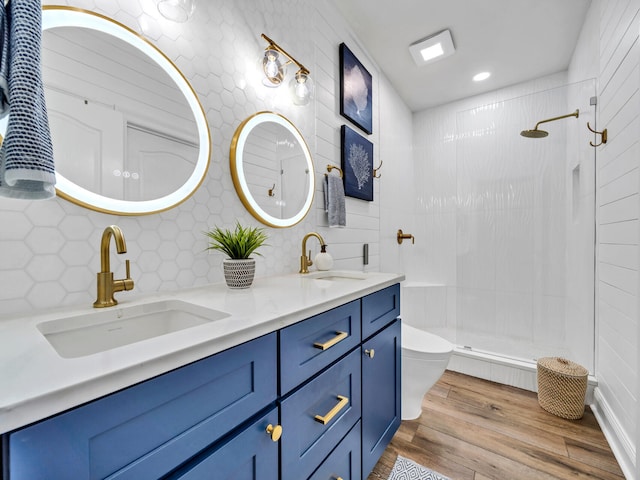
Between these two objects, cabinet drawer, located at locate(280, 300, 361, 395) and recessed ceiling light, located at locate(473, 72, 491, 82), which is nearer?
cabinet drawer, located at locate(280, 300, 361, 395)

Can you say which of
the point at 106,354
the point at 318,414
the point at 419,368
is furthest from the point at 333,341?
the point at 419,368

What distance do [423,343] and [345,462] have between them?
942mm

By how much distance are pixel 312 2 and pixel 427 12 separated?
79 centimetres

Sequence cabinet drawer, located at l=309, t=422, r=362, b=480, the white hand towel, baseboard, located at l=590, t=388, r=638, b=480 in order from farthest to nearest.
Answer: the white hand towel
baseboard, located at l=590, t=388, r=638, b=480
cabinet drawer, located at l=309, t=422, r=362, b=480

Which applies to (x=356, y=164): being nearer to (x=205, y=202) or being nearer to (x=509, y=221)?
(x=205, y=202)

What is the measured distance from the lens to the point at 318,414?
2.81ft

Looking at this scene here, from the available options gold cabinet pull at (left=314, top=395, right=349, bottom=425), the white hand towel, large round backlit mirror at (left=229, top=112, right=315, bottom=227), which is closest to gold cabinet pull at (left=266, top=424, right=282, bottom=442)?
gold cabinet pull at (left=314, top=395, right=349, bottom=425)

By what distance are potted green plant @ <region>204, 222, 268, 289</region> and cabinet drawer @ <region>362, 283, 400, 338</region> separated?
1.47 ft

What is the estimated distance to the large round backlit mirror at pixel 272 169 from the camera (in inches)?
52.6

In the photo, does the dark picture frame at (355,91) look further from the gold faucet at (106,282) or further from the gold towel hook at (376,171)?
Result: the gold faucet at (106,282)

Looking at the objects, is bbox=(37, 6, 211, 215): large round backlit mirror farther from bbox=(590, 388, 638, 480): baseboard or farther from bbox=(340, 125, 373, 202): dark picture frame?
bbox=(590, 388, 638, 480): baseboard

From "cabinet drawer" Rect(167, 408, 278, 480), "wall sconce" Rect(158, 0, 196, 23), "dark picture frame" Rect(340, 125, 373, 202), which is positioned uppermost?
"wall sconce" Rect(158, 0, 196, 23)

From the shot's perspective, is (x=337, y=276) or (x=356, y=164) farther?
(x=356, y=164)

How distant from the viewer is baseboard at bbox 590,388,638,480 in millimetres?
1299
